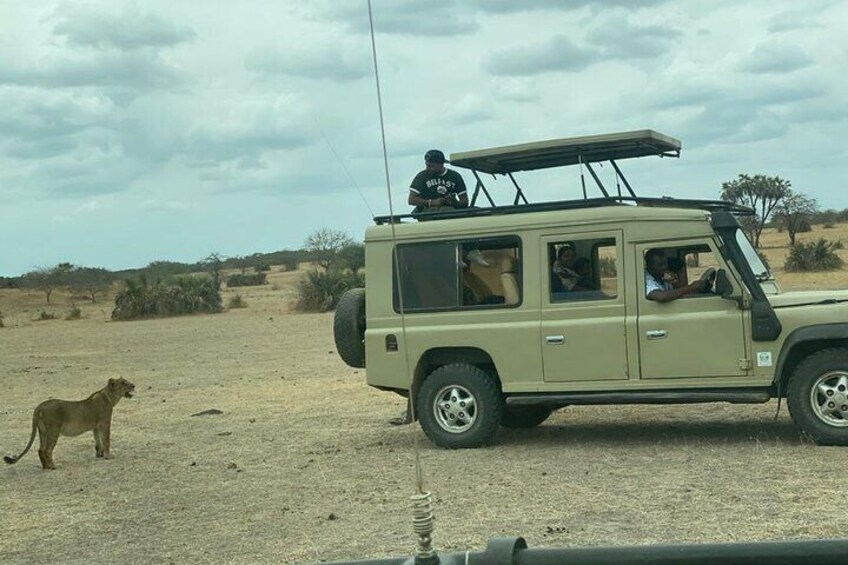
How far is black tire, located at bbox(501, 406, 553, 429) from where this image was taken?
468 inches

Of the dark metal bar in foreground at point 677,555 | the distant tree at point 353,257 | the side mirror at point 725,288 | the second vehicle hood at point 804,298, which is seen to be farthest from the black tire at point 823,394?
the distant tree at point 353,257

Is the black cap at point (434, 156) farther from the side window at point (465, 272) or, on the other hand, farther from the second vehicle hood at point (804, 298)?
the second vehicle hood at point (804, 298)

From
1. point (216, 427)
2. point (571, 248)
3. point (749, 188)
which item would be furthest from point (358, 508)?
point (749, 188)

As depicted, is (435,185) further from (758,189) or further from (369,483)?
(758,189)

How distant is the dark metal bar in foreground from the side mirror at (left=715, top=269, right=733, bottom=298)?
→ 7.83 meters

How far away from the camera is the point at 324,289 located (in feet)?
128

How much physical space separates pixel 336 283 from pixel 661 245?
1155 inches

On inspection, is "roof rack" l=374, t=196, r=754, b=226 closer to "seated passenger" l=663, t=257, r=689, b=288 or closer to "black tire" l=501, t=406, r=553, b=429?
"seated passenger" l=663, t=257, r=689, b=288

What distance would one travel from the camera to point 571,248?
10.5 metres

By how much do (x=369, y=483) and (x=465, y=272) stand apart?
233 cm

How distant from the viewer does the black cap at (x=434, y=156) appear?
1197 centimetres

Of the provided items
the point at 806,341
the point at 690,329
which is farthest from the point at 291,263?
the point at 806,341

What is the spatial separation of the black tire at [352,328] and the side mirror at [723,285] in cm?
343

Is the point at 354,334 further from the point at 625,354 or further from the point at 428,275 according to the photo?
the point at 625,354
